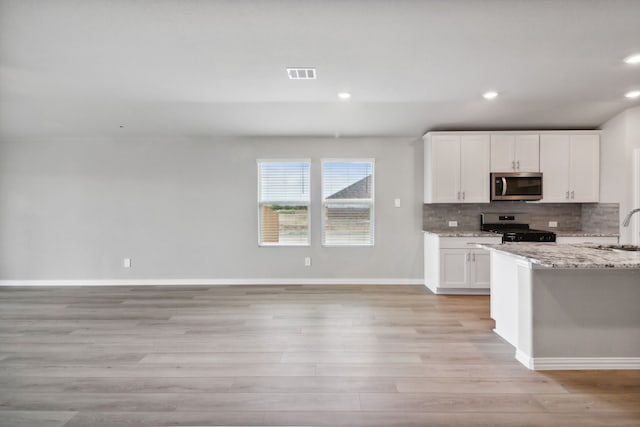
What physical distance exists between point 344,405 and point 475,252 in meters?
3.43

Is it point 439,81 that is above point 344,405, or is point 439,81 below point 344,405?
above

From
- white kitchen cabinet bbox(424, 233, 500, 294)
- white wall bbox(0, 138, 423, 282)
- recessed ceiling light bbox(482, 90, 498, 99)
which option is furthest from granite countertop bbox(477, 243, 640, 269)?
white wall bbox(0, 138, 423, 282)

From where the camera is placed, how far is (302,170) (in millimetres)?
5727

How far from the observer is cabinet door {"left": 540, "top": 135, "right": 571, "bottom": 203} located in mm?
5160

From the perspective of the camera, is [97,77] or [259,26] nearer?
[259,26]

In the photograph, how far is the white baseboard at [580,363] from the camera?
2758mm

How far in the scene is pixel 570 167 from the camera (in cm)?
→ 516

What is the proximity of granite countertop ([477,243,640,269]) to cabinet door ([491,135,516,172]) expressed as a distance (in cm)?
210

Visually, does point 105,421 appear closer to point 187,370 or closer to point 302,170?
point 187,370

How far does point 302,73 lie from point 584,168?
4.32 m

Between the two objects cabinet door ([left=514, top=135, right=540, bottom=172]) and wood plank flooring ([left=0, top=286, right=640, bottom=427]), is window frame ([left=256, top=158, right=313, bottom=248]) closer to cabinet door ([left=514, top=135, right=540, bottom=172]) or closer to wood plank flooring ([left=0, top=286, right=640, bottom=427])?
wood plank flooring ([left=0, top=286, right=640, bottom=427])

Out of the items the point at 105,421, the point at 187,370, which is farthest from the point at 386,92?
the point at 105,421

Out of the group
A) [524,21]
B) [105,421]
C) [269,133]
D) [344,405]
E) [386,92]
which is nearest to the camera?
[105,421]

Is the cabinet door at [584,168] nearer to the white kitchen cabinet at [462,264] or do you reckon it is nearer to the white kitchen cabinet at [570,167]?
the white kitchen cabinet at [570,167]
